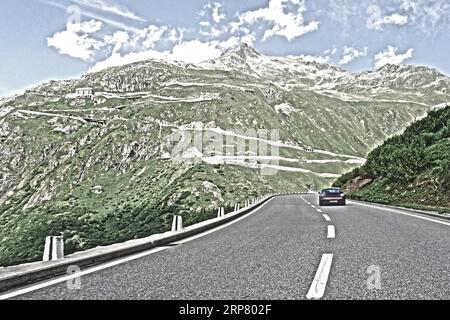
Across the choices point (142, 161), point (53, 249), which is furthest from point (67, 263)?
point (142, 161)

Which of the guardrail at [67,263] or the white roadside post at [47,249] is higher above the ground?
the white roadside post at [47,249]

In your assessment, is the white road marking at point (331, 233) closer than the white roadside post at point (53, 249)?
No

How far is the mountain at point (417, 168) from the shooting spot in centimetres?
2987

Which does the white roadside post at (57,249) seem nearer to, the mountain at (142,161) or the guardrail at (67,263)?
the guardrail at (67,263)

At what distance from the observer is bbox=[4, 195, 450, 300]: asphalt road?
527 cm

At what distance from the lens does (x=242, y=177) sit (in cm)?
10069

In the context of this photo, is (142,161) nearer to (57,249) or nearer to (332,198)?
(332,198)

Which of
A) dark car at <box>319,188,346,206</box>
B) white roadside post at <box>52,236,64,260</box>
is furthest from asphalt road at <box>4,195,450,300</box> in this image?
dark car at <box>319,188,346,206</box>

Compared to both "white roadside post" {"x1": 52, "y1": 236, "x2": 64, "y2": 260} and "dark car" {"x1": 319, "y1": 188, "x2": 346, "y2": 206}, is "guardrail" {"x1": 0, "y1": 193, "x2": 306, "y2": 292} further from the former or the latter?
"dark car" {"x1": 319, "y1": 188, "x2": 346, "y2": 206}

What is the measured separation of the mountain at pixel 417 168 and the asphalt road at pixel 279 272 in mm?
17033

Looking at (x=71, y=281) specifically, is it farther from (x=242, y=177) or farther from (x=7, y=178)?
(x=7, y=178)

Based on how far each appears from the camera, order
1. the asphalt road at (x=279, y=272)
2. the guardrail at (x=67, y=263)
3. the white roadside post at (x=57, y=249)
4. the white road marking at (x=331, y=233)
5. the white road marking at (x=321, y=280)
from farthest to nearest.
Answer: the white road marking at (x=331, y=233), the white roadside post at (x=57, y=249), the guardrail at (x=67, y=263), the asphalt road at (x=279, y=272), the white road marking at (x=321, y=280)

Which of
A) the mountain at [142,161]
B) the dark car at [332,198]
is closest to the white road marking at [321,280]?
the dark car at [332,198]

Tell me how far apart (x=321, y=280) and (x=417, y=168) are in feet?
106
